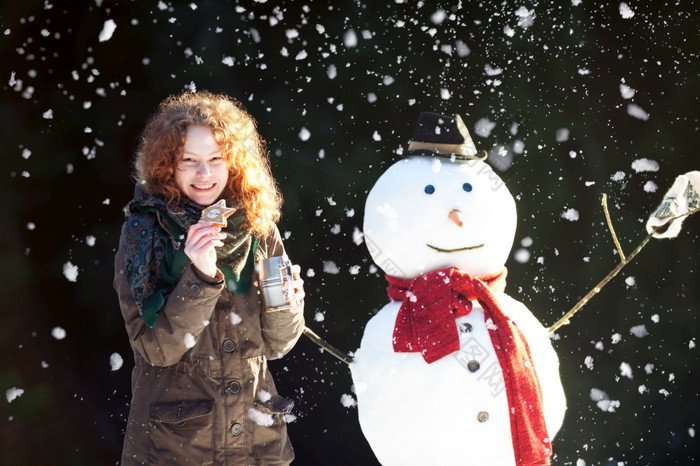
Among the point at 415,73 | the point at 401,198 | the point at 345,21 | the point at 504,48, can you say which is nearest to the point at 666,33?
the point at 504,48

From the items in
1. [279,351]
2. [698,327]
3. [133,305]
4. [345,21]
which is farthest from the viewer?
[698,327]

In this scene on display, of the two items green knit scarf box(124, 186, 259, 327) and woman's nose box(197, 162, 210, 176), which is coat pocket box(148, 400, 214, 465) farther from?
woman's nose box(197, 162, 210, 176)

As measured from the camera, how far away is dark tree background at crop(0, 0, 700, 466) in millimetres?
2988

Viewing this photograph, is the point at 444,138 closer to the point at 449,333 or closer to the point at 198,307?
the point at 449,333

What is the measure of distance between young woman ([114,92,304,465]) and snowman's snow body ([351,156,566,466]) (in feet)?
0.96

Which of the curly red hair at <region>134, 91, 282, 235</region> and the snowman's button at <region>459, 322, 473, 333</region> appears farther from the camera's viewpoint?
the snowman's button at <region>459, 322, 473, 333</region>

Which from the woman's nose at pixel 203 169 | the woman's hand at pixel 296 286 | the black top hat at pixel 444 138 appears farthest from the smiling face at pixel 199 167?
the black top hat at pixel 444 138

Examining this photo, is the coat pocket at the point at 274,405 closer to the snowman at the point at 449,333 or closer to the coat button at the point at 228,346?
the coat button at the point at 228,346

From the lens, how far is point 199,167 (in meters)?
2.29

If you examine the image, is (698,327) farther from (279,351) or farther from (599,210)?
(279,351)

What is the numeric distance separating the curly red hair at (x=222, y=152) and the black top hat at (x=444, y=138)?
0.50 meters

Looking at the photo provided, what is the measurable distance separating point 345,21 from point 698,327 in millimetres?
1872

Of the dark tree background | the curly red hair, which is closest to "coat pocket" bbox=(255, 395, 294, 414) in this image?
the curly red hair

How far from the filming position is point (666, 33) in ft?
11.0
